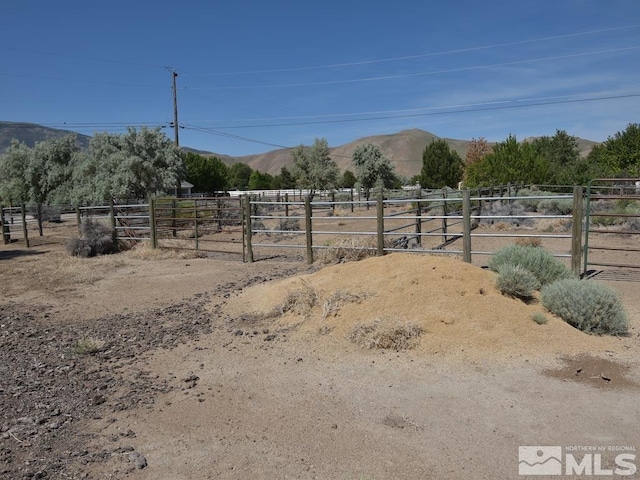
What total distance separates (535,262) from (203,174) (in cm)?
7053

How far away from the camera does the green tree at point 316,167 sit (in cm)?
6475

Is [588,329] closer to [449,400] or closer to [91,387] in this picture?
[449,400]

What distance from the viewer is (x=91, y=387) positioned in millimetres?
4758

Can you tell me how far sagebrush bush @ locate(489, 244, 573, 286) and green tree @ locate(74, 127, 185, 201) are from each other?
32521 millimetres

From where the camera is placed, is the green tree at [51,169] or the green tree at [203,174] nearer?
the green tree at [51,169]

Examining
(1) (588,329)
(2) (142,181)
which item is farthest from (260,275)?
(2) (142,181)

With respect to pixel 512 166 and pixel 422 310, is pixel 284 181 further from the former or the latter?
pixel 422 310

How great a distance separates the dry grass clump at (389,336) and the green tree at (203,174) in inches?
2689

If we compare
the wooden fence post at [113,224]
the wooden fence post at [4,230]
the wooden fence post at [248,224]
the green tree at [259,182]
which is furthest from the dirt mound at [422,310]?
the green tree at [259,182]

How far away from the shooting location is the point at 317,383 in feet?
15.5

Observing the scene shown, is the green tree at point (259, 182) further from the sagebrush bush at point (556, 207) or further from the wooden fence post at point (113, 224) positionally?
the wooden fence post at point (113, 224)

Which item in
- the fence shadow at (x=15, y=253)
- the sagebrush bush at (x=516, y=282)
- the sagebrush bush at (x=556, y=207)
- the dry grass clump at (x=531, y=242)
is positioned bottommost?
the fence shadow at (x=15, y=253)

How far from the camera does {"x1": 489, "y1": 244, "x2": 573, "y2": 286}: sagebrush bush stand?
22.8 feet

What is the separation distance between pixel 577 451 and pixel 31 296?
9.46 meters
